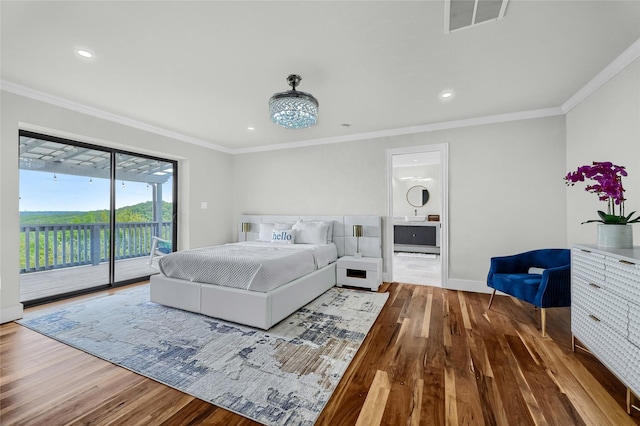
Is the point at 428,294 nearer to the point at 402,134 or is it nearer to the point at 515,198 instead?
the point at 515,198

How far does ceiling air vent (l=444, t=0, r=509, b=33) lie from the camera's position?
1.67 metres

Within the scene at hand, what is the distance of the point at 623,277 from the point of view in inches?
63.6

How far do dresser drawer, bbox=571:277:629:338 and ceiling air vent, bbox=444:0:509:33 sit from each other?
2.00 m

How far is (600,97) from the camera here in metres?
2.67

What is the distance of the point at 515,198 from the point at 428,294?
1.81 meters

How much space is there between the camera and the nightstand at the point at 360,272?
3.96 m

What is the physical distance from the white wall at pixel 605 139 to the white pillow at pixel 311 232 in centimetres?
328

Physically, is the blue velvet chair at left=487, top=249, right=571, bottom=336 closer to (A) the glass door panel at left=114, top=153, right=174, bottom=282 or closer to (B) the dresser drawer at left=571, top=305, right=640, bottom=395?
(B) the dresser drawer at left=571, top=305, right=640, bottom=395

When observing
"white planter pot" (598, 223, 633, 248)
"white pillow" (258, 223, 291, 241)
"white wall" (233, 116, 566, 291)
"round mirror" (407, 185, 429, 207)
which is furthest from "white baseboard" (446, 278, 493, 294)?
"round mirror" (407, 185, 429, 207)

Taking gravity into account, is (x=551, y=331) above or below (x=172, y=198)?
below

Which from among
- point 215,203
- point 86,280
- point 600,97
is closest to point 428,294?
point 600,97

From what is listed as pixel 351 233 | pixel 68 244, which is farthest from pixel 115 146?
pixel 351 233

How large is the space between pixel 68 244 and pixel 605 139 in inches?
271

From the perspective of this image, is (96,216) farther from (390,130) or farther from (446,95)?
(446,95)
